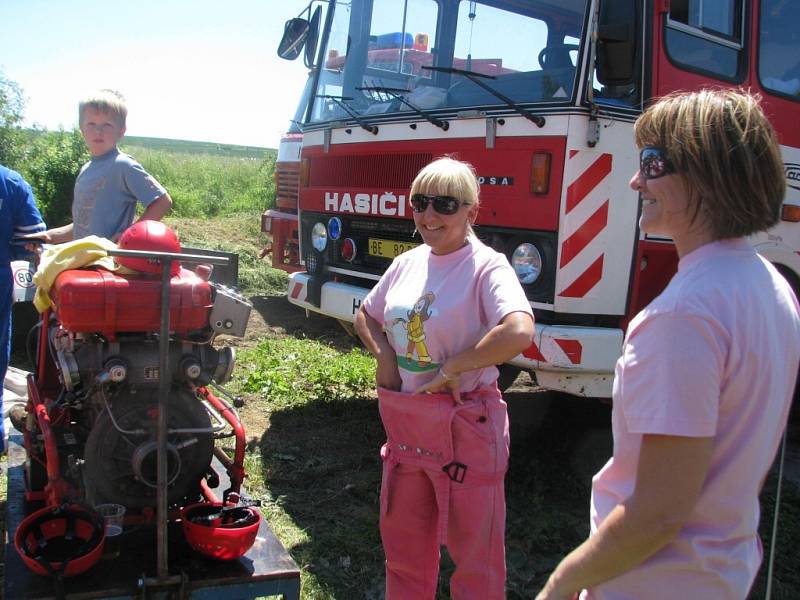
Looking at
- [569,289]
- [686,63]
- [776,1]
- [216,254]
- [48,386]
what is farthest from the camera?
[776,1]

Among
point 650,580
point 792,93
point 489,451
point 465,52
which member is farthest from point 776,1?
point 650,580

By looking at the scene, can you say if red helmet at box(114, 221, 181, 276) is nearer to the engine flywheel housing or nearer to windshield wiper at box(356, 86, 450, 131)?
the engine flywheel housing

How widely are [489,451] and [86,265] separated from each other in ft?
5.43

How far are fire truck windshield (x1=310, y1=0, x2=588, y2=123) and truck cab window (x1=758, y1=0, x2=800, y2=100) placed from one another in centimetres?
132

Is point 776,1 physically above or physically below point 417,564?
above

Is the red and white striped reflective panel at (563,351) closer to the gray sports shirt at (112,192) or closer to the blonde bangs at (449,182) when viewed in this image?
the blonde bangs at (449,182)

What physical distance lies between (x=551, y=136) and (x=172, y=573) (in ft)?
8.86

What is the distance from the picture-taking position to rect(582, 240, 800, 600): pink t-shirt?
4.02 ft

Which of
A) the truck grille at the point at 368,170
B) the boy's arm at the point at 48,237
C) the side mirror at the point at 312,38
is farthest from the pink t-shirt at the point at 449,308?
the side mirror at the point at 312,38

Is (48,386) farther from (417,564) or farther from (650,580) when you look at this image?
(650,580)

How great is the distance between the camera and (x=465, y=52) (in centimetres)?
486

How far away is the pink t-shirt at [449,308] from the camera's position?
2.54 m

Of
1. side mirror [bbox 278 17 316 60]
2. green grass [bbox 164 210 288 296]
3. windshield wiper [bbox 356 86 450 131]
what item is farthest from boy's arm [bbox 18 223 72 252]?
green grass [bbox 164 210 288 296]

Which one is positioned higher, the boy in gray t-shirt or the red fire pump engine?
the boy in gray t-shirt
